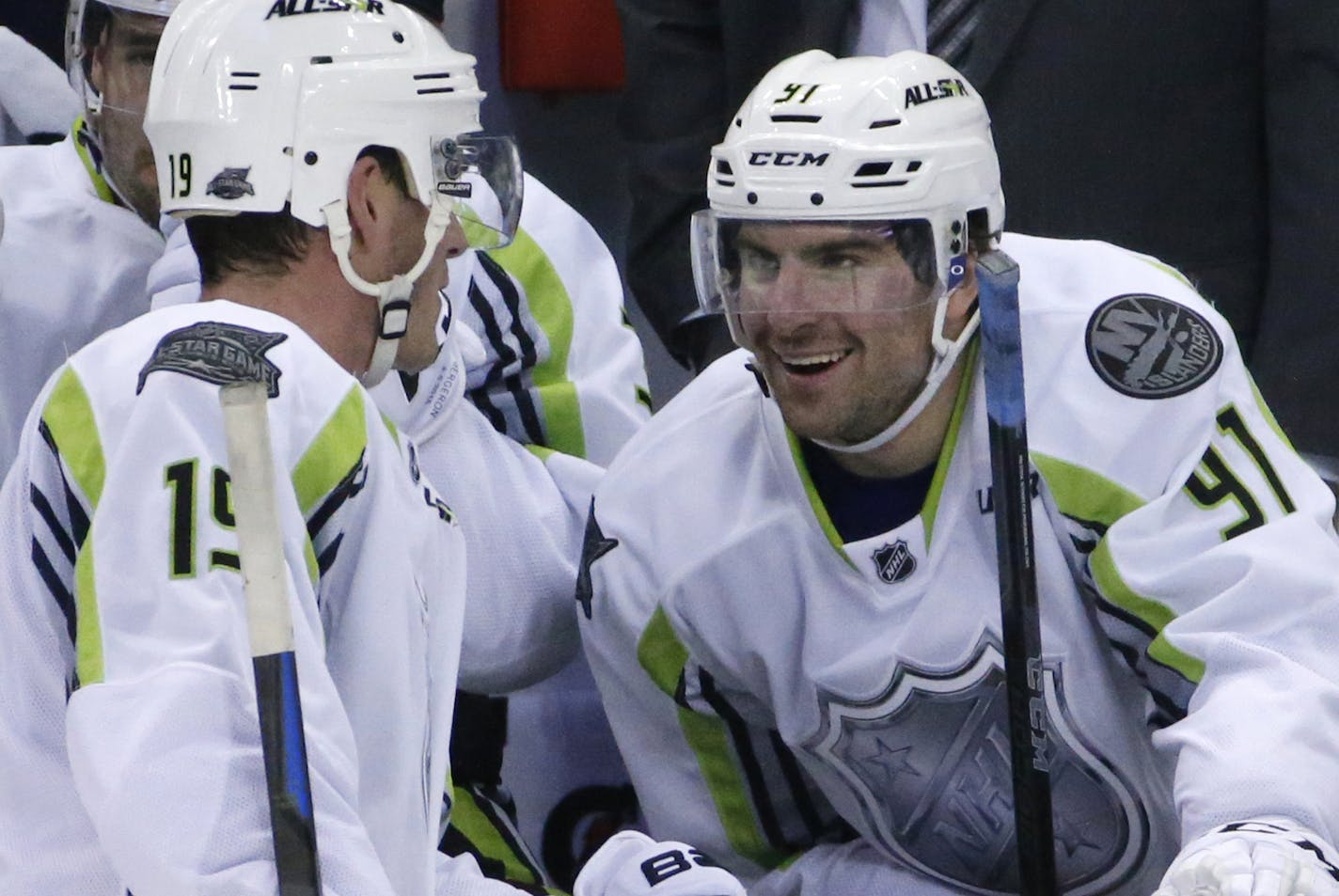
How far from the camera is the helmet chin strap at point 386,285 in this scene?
91.0 inches

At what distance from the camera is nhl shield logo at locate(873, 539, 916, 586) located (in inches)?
102

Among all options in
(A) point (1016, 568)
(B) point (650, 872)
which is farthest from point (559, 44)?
(A) point (1016, 568)

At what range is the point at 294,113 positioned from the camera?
2303 millimetres

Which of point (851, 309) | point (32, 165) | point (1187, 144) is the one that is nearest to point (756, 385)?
point (851, 309)

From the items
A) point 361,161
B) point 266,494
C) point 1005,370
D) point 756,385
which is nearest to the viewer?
point 266,494

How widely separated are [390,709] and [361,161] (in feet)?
1.92

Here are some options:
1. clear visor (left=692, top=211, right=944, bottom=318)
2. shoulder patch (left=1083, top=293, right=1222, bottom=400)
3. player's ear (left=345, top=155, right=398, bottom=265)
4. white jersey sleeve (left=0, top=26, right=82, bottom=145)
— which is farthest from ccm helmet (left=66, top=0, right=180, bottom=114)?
shoulder patch (left=1083, top=293, right=1222, bottom=400)

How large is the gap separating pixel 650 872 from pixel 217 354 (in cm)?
80

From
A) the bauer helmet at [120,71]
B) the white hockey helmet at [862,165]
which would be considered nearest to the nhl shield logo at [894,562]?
the white hockey helmet at [862,165]

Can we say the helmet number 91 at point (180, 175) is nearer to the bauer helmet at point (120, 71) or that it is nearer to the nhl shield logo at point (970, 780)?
the bauer helmet at point (120, 71)

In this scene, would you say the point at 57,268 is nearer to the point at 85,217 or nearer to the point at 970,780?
the point at 85,217

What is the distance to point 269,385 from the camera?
194 centimetres

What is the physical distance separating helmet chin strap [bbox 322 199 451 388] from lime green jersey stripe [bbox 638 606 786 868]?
0.48m

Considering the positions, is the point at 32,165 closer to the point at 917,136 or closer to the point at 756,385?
the point at 756,385
